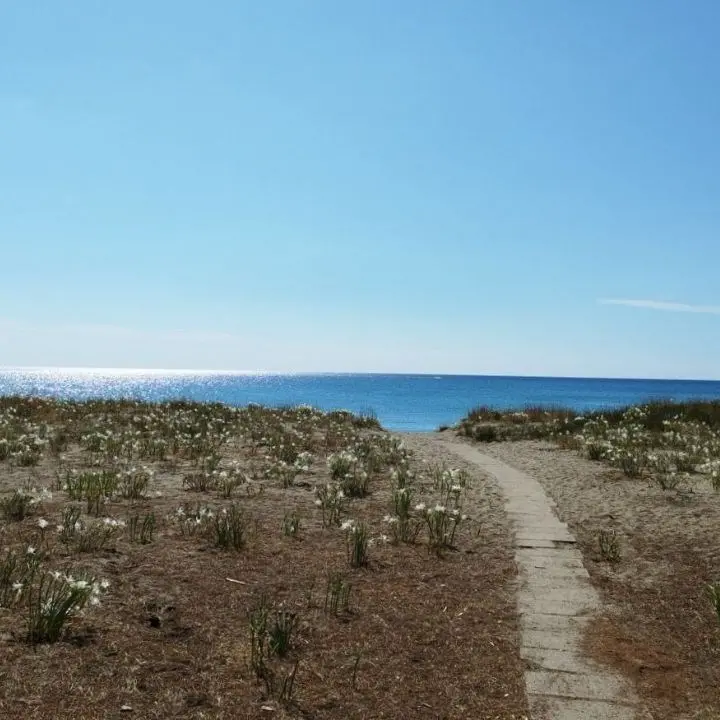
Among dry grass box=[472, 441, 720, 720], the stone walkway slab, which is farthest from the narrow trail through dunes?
dry grass box=[472, 441, 720, 720]

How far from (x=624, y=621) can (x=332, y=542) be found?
3.63m

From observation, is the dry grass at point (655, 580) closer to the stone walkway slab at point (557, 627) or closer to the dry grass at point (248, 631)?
the stone walkway slab at point (557, 627)

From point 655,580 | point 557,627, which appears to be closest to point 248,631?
point 557,627

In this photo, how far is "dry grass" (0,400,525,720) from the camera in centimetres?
441

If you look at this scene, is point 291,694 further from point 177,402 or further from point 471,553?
point 177,402

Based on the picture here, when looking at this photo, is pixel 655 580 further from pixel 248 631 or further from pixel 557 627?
pixel 248 631

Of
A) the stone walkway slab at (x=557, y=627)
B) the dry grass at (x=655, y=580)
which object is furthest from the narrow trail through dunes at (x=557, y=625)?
the dry grass at (x=655, y=580)

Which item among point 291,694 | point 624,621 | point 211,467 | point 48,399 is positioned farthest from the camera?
point 48,399

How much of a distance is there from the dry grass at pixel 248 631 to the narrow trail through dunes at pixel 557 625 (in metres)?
0.19

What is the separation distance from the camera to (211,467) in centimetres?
1289

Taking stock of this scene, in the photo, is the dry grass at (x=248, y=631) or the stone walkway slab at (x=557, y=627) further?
the stone walkway slab at (x=557, y=627)

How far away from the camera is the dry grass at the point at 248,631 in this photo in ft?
14.5

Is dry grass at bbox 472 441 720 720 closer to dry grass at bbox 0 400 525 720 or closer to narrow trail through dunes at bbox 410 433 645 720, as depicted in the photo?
narrow trail through dunes at bbox 410 433 645 720

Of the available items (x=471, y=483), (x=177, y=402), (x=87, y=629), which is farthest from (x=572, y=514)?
(x=177, y=402)
